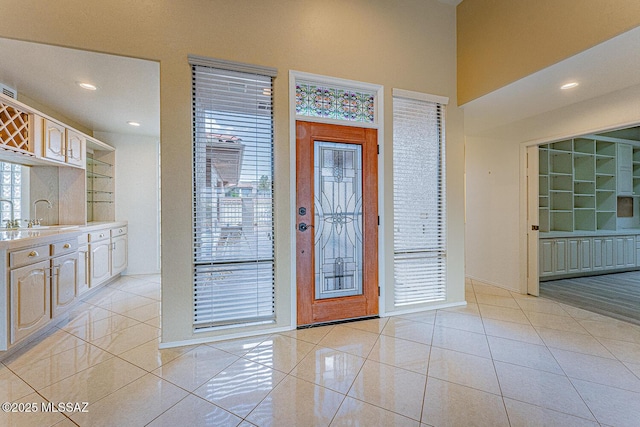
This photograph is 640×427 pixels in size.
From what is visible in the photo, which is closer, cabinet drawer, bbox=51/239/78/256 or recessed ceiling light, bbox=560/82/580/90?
cabinet drawer, bbox=51/239/78/256

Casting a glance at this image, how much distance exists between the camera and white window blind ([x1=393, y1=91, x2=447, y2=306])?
3189 millimetres

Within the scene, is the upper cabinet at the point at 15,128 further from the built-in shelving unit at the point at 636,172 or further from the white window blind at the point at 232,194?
the built-in shelving unit at the point at 636,172

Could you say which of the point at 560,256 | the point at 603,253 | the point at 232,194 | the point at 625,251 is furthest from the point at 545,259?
the point at 232,194

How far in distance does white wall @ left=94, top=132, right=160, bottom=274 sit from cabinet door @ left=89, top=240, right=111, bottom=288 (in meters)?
0.82

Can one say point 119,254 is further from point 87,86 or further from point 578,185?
point 578,185

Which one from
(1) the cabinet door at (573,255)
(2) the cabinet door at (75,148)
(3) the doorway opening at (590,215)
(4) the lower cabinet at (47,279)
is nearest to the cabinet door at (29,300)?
(4) the lower cabinet at (47,279)

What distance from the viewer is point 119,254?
4.51 m

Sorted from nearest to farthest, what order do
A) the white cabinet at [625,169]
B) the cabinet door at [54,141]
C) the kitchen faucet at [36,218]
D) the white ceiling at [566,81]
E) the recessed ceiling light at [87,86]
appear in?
the white ceiling at [566,81]
the recessed ceiling light at [87,86]
the cabinet door at [54,141]
the kitchen faucet at [36,218]
the white cabinet at [625,169]

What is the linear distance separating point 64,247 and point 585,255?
293 inches

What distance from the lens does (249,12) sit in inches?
102

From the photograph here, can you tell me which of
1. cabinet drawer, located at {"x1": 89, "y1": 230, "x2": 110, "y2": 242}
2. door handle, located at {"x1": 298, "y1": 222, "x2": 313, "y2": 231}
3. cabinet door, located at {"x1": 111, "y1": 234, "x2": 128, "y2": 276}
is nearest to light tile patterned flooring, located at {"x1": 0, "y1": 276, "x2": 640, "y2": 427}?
door handle, located at {"x1": 298, "y1": 222, "x2": 313, "y2": 231}

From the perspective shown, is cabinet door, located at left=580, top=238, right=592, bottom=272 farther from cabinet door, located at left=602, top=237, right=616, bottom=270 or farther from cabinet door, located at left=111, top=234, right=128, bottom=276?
cabinet door, located at left=111, top=234, right=128, bottom=276

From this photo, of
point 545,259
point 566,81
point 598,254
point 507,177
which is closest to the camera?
point 566,81

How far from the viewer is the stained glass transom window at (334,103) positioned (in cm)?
283
